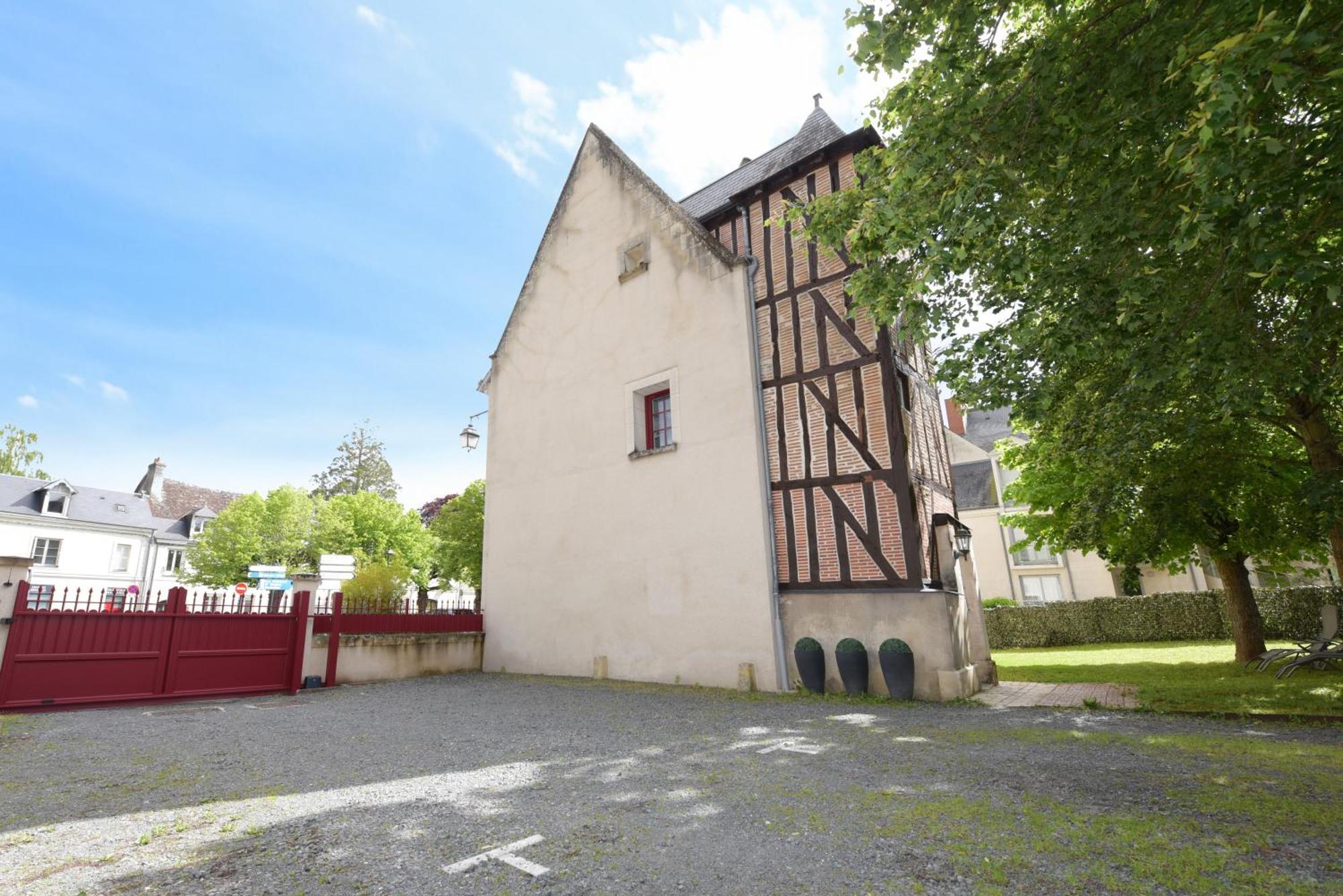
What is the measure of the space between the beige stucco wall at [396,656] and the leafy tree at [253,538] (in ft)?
64.5

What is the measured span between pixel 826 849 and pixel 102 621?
978cm

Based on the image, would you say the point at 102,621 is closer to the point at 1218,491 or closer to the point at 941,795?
the point at 941,795

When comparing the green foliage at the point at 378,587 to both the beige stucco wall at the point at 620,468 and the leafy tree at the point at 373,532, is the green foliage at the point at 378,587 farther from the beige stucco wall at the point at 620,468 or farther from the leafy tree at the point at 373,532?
the leafy tree at the point at 373,532

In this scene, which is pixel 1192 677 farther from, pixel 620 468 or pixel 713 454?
pixel 620 468

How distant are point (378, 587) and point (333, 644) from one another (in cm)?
219

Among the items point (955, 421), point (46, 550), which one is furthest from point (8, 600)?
point (955, 421)

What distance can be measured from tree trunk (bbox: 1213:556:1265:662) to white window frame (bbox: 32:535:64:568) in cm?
3909

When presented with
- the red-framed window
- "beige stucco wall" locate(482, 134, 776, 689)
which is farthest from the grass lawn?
the red-framed window

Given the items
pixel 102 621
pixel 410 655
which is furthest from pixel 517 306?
pixel 102 621

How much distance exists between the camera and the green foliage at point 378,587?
1172 centimetres

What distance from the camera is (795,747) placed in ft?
17.7

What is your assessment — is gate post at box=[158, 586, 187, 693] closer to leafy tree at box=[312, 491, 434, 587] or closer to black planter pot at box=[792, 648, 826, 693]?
black planter pot at box=[792, 648, 826, 693]

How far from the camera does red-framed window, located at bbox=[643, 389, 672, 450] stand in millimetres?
11602

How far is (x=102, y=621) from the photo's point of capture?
8172mm
